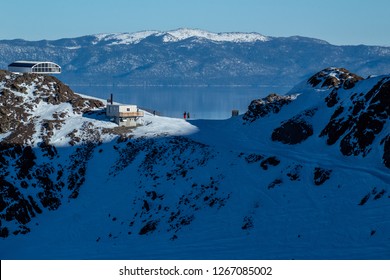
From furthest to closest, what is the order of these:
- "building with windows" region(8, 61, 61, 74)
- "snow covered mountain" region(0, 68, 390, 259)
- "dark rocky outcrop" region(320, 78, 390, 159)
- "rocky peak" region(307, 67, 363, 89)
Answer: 1. "building with windows" region(8, 61, 61, 74)
2. "rocky peak" region(307, 67, 363, 89)
3. "dark rocky outcrop" region(320, 78, 390, 159)
4. "snow covered mountain" region(0, 68, 390, 259)

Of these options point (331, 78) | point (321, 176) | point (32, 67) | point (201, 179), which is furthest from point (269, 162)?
point (32, 67)

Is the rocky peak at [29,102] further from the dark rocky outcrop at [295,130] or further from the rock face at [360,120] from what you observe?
the rock face at [360,120]

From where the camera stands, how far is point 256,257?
257 feet

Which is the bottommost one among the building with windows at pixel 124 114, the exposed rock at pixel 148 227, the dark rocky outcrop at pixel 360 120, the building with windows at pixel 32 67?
the exposed rock at pixel 148 227

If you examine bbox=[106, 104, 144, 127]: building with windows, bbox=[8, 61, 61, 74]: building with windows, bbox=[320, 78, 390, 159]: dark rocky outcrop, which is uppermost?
bbox=[8, 61, 61, 74]: building with windows

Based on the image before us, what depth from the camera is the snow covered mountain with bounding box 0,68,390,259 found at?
82562 millimetres

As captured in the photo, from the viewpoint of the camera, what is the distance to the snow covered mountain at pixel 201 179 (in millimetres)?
82562

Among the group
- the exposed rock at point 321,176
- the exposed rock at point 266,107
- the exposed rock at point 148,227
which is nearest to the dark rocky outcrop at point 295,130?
the exposed rock at point 266,107

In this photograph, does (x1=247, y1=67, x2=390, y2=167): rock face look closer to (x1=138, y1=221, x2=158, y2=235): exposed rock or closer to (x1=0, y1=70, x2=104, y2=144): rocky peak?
(x1=138, y1=221, x2=158, y2=235): exposed rock

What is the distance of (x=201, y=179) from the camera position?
99.4 meters

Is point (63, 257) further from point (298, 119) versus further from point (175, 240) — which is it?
point (298, 119)

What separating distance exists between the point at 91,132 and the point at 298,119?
31791mm

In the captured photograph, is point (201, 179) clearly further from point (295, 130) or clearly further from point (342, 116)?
point (342, 116)

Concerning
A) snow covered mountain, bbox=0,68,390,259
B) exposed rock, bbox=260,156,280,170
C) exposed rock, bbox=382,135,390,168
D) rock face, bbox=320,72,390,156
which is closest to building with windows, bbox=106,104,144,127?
snow covered mountain, bbox=0,68,390,259
